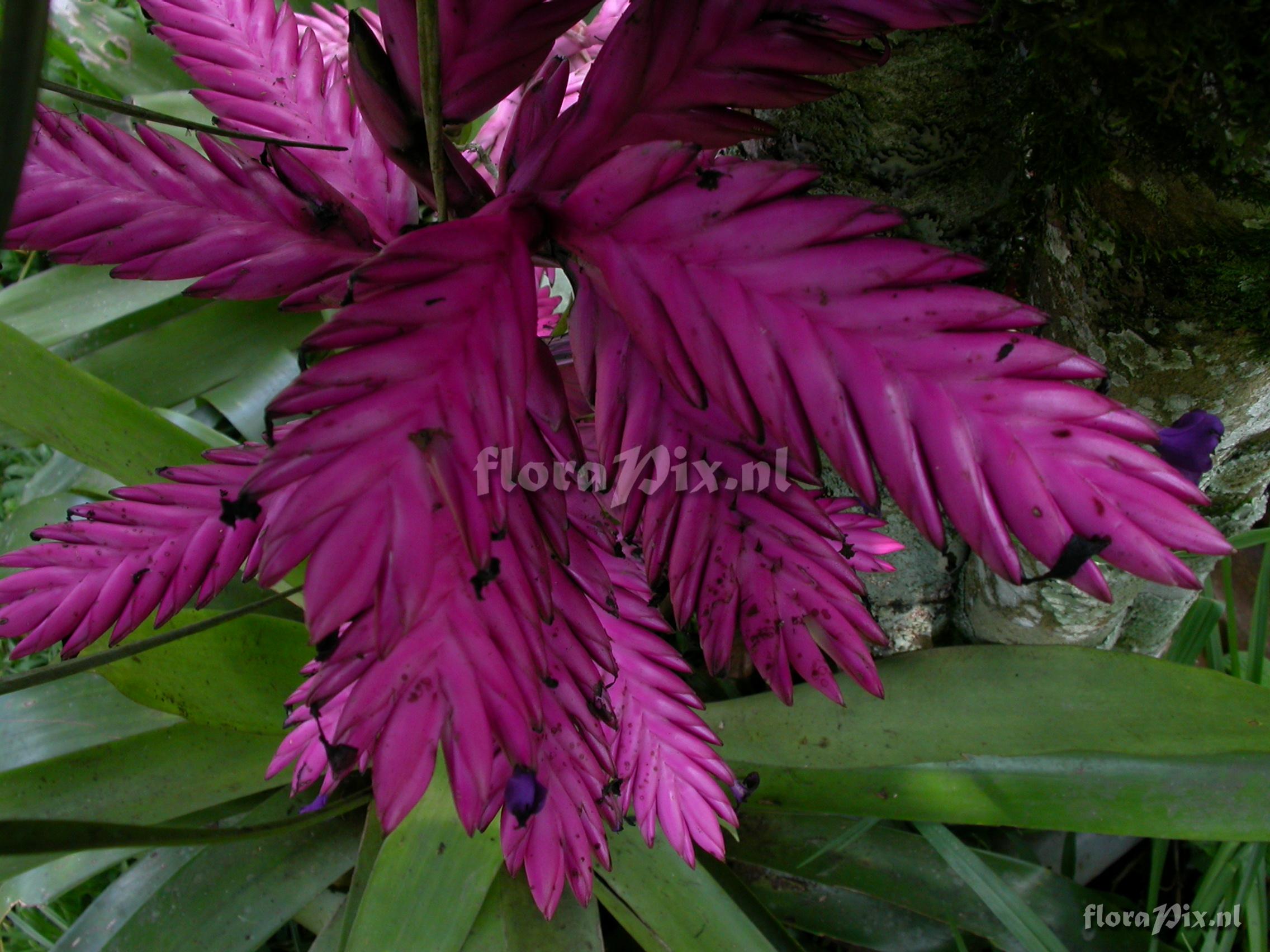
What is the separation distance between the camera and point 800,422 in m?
0.43

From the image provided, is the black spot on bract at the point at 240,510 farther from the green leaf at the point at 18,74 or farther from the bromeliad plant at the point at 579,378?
the green leaf at the point at 18,74

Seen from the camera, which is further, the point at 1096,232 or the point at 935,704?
the point at 935,704

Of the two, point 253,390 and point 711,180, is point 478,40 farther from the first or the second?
point 253,390

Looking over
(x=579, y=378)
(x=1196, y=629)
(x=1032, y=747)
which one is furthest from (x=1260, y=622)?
(x=579, y=378)

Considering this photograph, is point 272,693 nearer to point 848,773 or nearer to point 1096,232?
point 848,773

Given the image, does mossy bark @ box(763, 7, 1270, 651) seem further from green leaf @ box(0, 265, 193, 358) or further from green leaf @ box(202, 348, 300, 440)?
green leaf @ box(0, 265, 193, 358)

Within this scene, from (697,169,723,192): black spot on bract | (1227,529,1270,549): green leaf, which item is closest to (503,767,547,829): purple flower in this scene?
(697,169,723,192): black spot on bract

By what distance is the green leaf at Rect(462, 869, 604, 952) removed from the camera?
938mm

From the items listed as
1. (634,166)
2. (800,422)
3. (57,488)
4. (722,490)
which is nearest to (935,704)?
(722,490)

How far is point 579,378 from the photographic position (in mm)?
525

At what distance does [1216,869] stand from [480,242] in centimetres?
131

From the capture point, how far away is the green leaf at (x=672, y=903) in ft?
2.99

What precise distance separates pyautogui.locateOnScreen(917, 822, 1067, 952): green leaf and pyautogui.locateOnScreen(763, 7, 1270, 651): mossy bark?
331 mm

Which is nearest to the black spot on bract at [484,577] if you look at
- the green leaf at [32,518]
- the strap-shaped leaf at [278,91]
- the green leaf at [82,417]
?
the strap-shaped leaf at [278,91]
